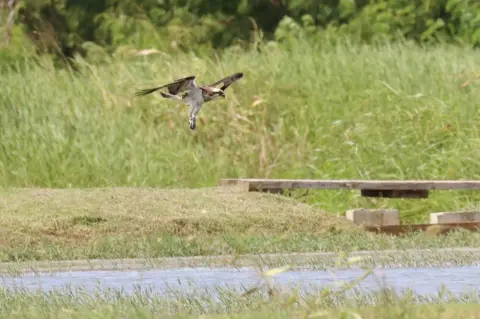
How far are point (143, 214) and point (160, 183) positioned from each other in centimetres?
366

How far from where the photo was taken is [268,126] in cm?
1902

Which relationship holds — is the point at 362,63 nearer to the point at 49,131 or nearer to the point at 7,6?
the point at 49,131

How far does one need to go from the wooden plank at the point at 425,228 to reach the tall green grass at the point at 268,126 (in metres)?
2.30

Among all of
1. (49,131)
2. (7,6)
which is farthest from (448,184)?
(7,6)

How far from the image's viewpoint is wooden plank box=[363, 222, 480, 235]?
1404 centimetres

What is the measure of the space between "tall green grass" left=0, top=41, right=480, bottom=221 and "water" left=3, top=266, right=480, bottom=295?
580 centimetres

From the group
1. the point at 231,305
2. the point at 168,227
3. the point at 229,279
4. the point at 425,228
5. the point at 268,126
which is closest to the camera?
the point at 231,305

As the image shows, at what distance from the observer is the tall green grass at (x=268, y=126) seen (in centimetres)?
→ 1742

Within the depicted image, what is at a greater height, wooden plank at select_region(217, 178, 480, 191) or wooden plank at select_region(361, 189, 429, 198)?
wooden plank at select_region(217, 178, 480, 191)

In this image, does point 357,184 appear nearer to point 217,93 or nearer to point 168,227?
point 168,227

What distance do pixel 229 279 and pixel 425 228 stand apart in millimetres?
4347

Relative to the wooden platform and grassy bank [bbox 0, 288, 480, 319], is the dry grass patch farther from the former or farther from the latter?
grassy bank [bbox 0, 288, 480, 319]

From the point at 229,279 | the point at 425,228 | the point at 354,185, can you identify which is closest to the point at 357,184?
the point at 354,185

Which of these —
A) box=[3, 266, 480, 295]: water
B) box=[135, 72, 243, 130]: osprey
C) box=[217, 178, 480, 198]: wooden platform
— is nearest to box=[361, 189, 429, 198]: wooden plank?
box=[217, 178, 480, 198]: wooden platform
